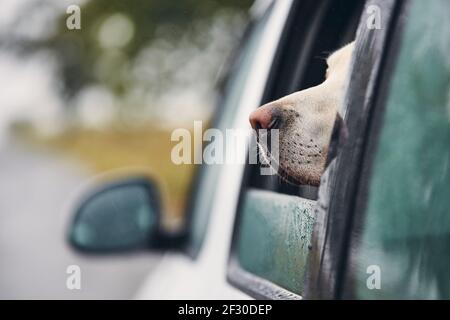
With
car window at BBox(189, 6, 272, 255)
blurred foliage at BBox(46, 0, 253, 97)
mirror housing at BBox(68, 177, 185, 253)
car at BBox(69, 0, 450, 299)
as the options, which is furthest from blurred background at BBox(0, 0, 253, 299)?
car at BBox(69, 0, 450, 299)

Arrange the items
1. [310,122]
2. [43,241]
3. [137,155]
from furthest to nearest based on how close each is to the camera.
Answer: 1. [137,155]
2. [43,241]
3. [310,122]

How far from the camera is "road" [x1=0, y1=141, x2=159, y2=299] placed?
47.8ft

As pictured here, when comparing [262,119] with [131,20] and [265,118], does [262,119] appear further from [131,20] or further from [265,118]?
[131,20]

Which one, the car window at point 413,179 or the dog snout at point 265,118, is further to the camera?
the dog snout at point 265,118

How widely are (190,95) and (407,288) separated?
47.3 feet

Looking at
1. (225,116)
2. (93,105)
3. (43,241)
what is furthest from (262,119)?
(93,105)

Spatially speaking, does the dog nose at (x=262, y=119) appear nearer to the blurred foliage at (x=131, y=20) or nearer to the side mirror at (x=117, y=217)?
the side mirror at (x=117, y=217)

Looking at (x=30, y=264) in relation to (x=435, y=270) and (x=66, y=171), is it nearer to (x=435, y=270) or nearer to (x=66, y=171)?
(x=66, y=171)

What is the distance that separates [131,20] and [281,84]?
16004 mm

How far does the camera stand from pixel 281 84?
1896 mm

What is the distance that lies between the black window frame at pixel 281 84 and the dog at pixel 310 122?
0.06 meters

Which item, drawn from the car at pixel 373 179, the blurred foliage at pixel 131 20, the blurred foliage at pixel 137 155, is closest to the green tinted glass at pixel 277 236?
the car at pixel 373 179

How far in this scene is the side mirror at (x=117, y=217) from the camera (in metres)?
3.53

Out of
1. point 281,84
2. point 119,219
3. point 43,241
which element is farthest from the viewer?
point 43,241
